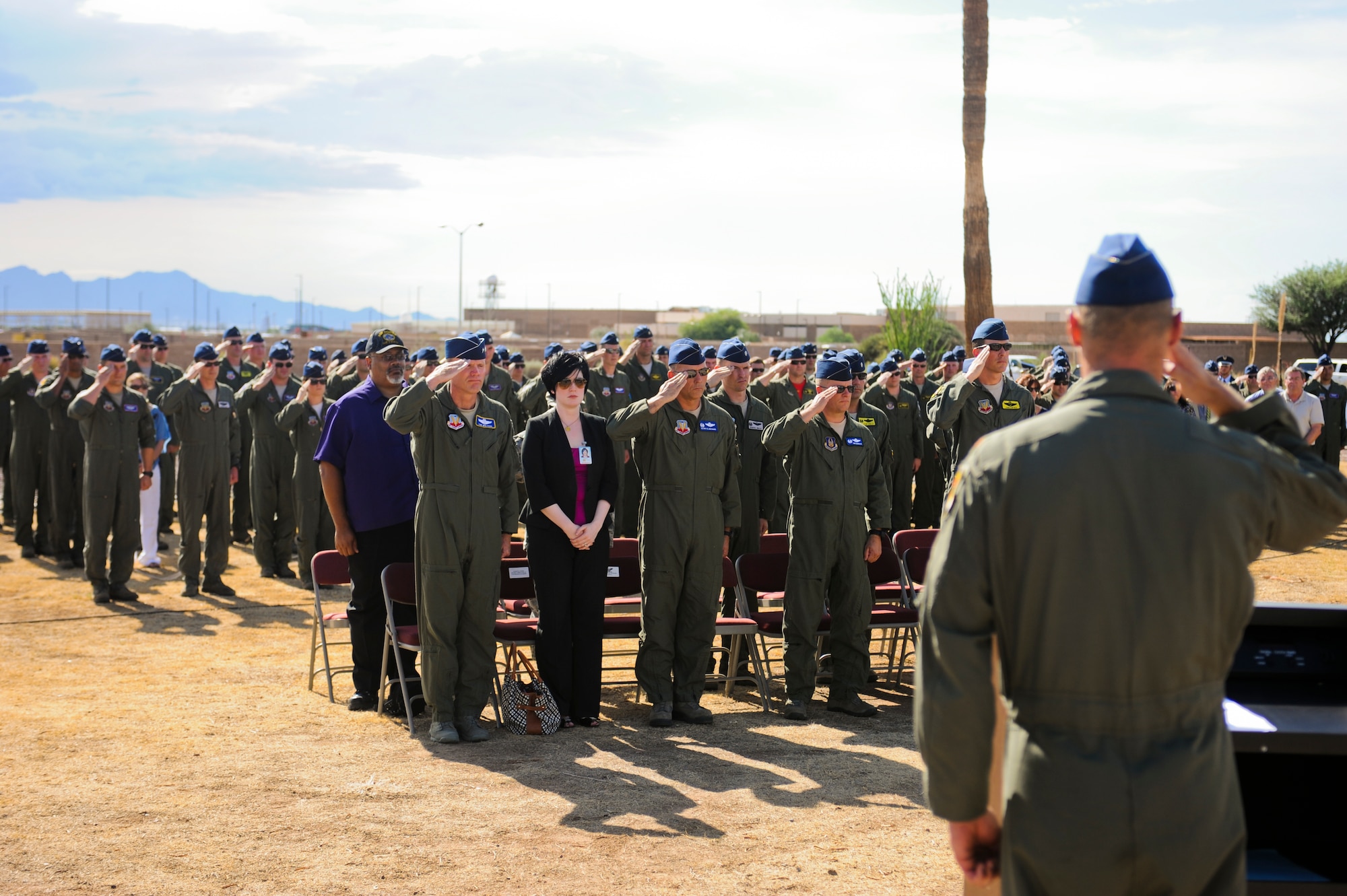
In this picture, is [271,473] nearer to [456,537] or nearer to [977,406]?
[456,537]

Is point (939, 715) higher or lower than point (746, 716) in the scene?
higher

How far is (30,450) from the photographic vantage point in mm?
13477

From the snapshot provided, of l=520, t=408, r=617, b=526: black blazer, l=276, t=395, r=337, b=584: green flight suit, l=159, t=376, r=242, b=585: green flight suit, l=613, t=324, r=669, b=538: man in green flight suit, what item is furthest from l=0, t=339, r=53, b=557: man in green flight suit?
l=520, t=408, r=617, b=526: black blazer

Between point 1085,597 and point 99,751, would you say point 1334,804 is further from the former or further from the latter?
point 99,751

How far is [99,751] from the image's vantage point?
6.36 meters

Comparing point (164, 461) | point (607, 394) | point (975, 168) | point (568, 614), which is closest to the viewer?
point (568, 614)

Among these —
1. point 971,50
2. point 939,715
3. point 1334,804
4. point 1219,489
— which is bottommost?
point 1334,804

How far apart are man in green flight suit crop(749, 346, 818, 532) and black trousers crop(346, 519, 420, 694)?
3.59 metres

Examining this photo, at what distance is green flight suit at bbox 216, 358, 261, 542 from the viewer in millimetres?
13852

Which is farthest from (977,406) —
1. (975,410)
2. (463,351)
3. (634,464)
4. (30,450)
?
(30,450)

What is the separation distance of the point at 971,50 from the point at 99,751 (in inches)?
634

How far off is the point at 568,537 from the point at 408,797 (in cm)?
189

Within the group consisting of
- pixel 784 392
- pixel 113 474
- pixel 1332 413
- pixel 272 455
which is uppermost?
pixel 784 392

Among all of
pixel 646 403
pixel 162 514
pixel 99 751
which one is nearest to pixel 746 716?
pixel 646 403
